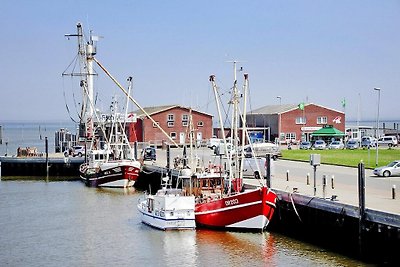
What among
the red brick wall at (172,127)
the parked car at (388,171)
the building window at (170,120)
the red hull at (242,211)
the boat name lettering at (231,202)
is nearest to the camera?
the red hull at (242,211)

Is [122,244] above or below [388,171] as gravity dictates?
below

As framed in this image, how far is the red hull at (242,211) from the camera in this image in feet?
125

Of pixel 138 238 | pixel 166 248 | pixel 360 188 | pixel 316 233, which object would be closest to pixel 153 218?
pixel 138 238

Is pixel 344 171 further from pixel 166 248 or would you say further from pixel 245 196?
pixel 166 248

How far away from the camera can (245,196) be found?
38312mm

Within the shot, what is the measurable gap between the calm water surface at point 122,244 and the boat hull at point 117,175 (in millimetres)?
14533

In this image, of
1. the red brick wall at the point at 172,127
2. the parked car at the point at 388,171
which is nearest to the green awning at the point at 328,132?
the red brick wall at the point at 172,127

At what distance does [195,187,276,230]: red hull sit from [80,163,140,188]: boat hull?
27.0 meters

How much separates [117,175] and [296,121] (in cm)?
4169

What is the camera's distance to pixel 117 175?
66.6 m

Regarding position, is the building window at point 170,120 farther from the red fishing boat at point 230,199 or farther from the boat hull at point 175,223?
the boat hull at point 175,223

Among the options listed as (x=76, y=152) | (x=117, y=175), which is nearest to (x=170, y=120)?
(x=76, y=152)

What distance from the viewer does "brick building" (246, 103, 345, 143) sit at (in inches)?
3974

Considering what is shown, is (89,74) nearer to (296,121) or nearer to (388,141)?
(296,121)
